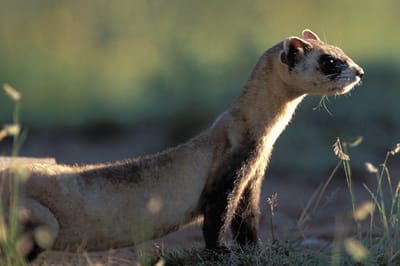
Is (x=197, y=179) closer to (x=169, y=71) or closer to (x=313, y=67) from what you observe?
(x=313, y=67)

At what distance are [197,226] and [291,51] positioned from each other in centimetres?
329

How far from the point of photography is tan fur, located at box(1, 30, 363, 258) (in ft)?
22.0

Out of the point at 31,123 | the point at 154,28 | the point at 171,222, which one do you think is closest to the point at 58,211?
the point at 171,222

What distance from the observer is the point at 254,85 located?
25.0ft

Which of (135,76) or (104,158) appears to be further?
(135,76)

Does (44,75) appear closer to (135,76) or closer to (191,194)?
(135,76)

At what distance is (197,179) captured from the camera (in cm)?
729

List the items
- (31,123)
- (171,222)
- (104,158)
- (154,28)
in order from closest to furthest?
1. (171,222)
2. (104,158)
3. (31,123)
4. (154,28)

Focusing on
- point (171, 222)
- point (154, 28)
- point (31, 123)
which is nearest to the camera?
point (171, 222)

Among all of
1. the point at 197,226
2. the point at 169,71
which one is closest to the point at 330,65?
the point at 197,226

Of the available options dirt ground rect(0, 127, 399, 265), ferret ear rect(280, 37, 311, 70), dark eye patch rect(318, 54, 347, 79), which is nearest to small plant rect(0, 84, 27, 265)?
dirt ground rect(0, 127, 399, 265)

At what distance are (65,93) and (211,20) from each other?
2700mm

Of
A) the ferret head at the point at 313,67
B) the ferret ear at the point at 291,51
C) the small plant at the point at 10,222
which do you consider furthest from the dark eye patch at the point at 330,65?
the small plant at the point at 10,222

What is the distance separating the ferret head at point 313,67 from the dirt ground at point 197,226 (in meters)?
1.90
